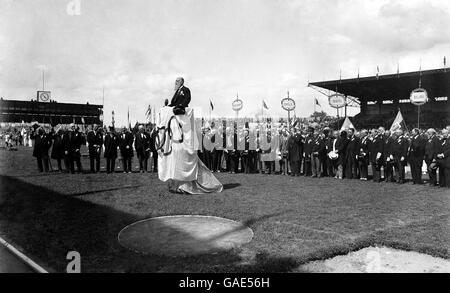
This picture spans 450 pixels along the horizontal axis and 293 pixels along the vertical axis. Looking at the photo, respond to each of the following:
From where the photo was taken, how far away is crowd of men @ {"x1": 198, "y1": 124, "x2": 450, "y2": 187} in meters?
12.2

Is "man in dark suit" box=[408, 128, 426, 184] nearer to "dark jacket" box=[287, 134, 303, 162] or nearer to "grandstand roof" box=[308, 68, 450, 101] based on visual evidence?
"dark jacket" box=[287, 134, 303, 162]

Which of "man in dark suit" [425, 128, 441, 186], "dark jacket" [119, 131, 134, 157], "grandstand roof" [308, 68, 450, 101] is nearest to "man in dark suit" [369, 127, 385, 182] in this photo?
"man in dark suit" [425, 128, 441, 186]

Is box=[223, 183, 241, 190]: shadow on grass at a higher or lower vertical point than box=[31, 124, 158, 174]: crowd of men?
lower

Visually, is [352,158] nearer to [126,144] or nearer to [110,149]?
[126,144]

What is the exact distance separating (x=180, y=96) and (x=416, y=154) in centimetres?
833

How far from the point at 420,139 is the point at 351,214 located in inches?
248

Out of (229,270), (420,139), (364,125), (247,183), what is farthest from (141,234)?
(364,125)

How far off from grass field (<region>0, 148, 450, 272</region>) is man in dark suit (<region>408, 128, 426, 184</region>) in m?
0.95

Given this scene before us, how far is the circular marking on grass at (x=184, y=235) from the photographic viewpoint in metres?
5.66

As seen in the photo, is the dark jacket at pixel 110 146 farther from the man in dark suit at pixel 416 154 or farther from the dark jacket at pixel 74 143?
the man in dark suit at pixel 416 154

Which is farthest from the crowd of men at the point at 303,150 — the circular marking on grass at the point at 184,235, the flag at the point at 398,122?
the circular marking on grass at the point at 184,235

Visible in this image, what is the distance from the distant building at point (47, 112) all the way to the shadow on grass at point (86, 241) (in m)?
48.9

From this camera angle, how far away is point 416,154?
41.2 feet

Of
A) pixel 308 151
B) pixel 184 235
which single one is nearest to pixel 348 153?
pixel 308 151
